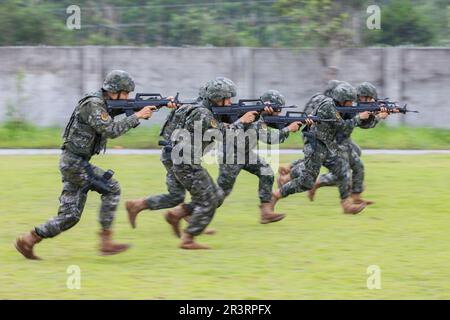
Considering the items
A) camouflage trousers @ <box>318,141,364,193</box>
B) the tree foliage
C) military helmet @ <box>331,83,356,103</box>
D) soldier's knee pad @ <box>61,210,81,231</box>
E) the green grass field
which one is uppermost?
the tree foliage

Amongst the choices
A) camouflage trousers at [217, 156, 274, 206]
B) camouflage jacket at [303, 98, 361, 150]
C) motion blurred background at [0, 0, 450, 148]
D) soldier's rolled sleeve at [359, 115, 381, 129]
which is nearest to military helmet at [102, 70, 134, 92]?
camouflage trousers at [217, 156, 274, 206]

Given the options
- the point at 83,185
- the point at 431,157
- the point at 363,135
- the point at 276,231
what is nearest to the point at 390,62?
the point at 363,135

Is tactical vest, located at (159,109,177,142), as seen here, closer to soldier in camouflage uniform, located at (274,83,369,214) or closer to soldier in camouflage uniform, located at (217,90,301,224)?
soldier in camouflage uniform, located at (217,90,301,224)

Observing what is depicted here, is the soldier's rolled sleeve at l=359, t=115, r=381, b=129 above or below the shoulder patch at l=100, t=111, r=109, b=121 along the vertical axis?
below

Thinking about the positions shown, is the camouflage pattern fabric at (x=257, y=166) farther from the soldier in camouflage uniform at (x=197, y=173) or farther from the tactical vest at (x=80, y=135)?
the tactical vest at (x=80, y=135)

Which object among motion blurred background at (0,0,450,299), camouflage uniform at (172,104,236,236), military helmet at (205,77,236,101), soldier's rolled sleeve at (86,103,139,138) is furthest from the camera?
military helmet at (205,77,236,101)

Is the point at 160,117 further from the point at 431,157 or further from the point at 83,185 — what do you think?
the point at 83,185

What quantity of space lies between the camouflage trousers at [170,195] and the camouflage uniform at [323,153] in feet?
5.66

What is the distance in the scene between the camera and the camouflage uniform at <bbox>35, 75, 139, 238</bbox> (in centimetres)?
1005

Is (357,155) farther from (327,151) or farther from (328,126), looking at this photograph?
(328,126)

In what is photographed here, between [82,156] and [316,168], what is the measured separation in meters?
3.66

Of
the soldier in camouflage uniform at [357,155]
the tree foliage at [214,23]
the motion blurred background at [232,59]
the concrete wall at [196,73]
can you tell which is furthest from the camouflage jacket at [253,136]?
the tree foliage at [214,23]

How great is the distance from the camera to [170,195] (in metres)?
11.8

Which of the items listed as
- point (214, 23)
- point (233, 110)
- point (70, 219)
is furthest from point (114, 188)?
point (214, 23)
